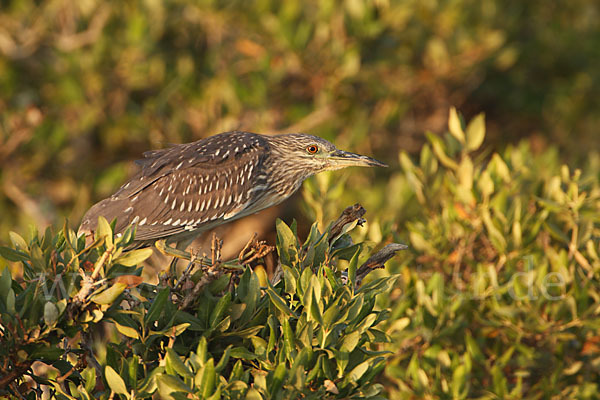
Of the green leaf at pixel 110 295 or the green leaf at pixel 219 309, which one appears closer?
the green leaf at pixel 110 295

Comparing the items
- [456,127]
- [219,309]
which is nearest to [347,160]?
[456,127]

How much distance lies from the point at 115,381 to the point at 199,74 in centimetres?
542

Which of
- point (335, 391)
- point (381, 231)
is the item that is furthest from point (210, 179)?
point (335, 391)

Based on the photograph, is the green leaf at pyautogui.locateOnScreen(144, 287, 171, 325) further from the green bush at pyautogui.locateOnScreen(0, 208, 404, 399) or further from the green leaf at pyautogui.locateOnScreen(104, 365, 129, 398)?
the green leaf at pyautogui.locateOnScreen(104, 365, 129, 398)

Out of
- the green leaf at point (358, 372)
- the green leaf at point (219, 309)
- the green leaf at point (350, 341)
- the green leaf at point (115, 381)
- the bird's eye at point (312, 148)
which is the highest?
the green leaf at point (219, 309)

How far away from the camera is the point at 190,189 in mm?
5105

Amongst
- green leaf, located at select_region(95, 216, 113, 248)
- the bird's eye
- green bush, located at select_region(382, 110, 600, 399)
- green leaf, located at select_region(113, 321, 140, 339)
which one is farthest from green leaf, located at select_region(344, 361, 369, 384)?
the bird's eye

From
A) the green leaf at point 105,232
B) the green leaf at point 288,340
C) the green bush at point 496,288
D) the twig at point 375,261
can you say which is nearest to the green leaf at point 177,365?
the green leaf at point 288,340

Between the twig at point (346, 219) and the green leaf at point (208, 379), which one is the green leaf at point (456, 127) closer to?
the twig at point (346, 219)

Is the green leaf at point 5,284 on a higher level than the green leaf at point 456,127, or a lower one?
higher

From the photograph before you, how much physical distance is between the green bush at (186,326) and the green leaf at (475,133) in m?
2.21

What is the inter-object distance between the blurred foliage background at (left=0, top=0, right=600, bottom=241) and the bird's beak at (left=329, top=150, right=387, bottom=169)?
5.37ft

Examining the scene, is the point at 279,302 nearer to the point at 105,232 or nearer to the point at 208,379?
the point at 208,379

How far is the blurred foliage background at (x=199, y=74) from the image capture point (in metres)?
7.16
